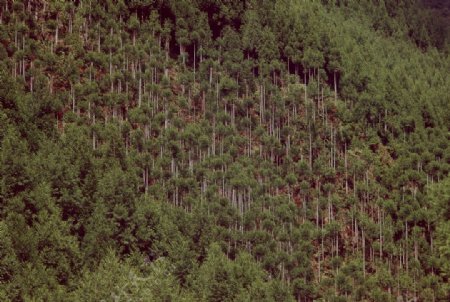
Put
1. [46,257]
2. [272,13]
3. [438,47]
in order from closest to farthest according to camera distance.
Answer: [46,257]
[272,13]
[438,47]

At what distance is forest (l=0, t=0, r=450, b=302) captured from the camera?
171 ft

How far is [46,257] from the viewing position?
47.3 meters

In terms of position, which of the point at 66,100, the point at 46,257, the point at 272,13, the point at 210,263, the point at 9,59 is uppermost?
the point at 272,13

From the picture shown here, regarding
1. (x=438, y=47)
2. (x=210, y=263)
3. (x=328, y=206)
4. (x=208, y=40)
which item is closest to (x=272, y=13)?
(x=208, y=40)

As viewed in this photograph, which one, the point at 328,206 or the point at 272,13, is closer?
the point at 328,206

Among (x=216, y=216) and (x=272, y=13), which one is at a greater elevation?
(x=272, y=13)

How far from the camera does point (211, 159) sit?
7231 centimetres

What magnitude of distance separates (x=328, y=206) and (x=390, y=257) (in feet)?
31.8

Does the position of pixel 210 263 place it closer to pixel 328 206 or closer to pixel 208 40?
pixel 328 206

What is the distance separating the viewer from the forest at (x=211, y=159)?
52.0m

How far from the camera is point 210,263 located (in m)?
57.0

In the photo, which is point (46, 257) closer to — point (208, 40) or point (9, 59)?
point (9, 59)

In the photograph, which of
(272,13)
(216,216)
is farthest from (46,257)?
(272,13)

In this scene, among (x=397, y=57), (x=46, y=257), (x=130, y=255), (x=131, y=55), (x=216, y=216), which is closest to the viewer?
(x=46, y=257)
